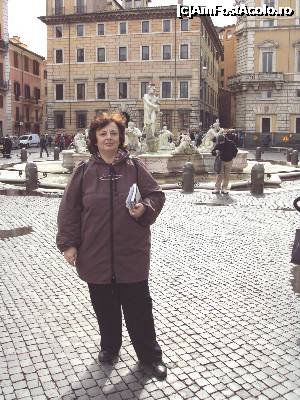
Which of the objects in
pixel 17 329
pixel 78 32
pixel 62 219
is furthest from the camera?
pixel 78 32

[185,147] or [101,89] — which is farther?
[101,89]

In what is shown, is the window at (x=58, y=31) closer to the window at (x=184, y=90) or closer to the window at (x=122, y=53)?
the window at (x=122, y=53)

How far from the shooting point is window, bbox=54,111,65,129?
178 ft

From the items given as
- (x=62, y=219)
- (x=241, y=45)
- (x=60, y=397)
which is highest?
(x=241, y=45)

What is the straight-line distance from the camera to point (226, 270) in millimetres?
6426

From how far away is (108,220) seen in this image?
11.8 ft

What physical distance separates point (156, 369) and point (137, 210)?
3.87ft

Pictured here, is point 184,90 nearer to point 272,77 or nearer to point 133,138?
point 272,77

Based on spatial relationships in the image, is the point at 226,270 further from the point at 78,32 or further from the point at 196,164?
the point at 78,32

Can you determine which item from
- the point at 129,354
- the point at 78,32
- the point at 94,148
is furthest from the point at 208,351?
the point at 78,32

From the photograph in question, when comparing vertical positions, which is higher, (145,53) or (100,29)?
(100,29)

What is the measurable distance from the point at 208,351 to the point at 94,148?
1.84m

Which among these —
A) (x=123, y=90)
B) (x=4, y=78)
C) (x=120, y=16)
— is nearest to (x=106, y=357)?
(x=123, y=90)

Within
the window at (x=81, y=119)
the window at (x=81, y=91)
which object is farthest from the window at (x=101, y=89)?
the window at (x=81, y=119)
